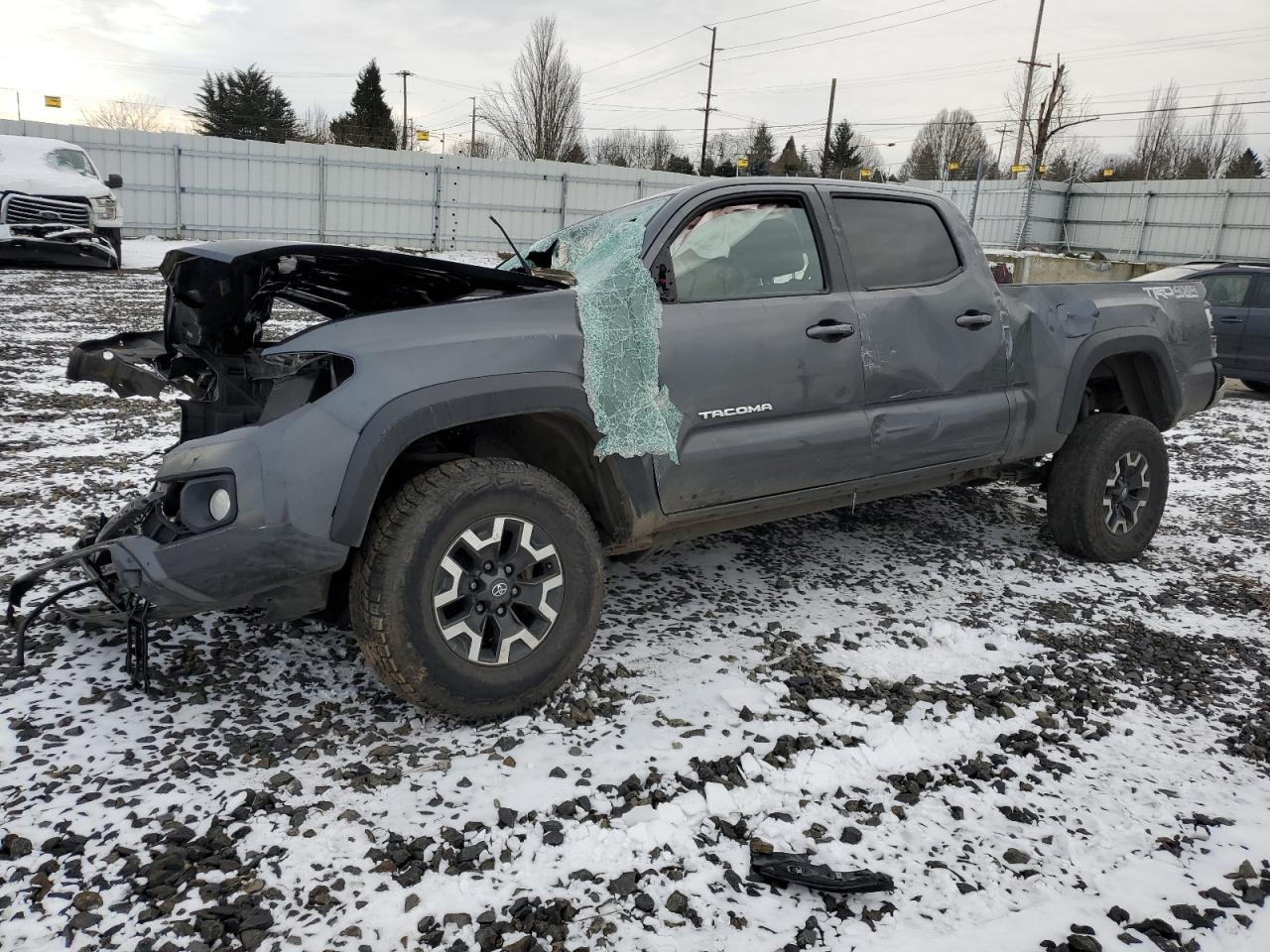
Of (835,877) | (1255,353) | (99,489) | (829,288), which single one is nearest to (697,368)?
(829,288)

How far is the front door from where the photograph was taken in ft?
10.9

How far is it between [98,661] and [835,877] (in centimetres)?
268

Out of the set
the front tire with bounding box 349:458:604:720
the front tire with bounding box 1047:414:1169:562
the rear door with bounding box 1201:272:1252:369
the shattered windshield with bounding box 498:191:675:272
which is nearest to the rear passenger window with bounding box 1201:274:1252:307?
the rear door with bounding box 1201:272:1252:369

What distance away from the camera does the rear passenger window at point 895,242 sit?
3.94 meters

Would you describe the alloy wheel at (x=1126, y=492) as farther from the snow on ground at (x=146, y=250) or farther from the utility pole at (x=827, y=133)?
the utility pole at (x=827, y=133)

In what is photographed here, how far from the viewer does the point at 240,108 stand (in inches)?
1780

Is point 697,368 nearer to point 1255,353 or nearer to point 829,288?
point 829,288

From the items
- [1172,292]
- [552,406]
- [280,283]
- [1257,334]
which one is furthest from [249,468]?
[1257,334]

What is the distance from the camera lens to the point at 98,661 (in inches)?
129

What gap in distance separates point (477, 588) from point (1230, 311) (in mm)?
11771

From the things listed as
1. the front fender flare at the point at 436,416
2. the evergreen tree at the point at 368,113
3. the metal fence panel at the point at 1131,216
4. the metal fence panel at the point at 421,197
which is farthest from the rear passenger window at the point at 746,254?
the evergreen tree at the point at 368,113

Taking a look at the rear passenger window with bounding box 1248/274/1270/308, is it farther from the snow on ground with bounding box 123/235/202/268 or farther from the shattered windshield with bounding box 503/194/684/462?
the snow on ground with bounding box 123/235/202/268

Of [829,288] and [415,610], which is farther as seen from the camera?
[829,288]

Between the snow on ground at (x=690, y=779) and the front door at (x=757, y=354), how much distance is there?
0.75m
